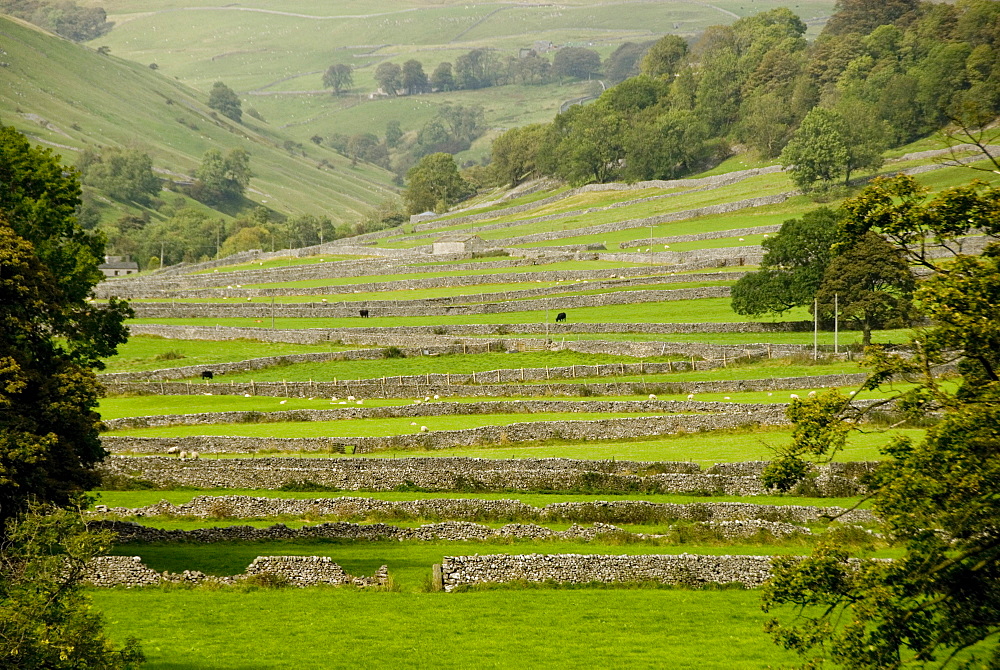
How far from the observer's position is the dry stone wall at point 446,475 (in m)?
38.7

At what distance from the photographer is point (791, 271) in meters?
71.7

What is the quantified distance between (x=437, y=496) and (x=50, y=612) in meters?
23.1

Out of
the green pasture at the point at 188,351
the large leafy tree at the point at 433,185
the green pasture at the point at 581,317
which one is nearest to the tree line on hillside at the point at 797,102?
the large leafy tree at the point at 433,185

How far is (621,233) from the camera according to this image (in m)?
122

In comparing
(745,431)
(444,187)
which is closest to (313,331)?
(745,431)

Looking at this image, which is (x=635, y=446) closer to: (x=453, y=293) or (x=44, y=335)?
(x=44, y=335)

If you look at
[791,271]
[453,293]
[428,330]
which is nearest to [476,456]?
[428,330]

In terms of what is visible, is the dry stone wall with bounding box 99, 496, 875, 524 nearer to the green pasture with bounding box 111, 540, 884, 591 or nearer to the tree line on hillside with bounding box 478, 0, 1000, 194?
the green pasture with bounding box 111, 540, 884, 591

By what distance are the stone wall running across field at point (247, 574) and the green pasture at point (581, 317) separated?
4790 cm

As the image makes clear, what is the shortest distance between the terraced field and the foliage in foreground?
16.0 ft

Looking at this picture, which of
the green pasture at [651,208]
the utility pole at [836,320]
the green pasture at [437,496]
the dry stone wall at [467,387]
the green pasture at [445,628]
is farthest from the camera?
the green pasture at [651,208]

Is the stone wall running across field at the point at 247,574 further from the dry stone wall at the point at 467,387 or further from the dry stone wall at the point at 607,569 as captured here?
the dry stone wall at the point at 467,387

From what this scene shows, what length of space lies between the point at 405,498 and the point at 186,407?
74.1 feet

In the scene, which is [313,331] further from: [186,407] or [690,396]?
[690,396]
